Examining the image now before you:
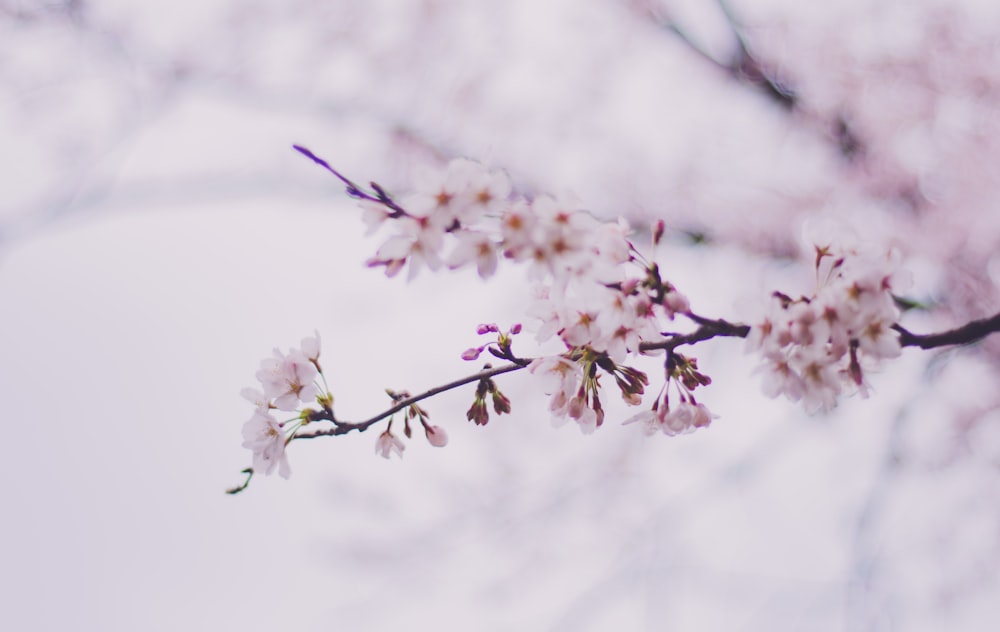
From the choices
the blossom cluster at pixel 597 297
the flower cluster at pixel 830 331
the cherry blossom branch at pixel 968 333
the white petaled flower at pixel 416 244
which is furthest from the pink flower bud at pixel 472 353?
the cherry blossom branch at pixel 968 333

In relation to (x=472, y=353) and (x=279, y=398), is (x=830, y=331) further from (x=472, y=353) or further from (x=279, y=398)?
(x=279, y=398)

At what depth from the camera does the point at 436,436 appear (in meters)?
1.28

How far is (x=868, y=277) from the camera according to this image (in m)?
0.94

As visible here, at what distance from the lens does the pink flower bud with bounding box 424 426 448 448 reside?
1275 mm

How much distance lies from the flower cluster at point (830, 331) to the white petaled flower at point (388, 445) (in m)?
0.74

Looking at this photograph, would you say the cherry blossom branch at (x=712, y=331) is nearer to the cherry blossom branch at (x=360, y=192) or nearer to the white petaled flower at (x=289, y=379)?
the cherry blossom branch at (x=360, y=192)

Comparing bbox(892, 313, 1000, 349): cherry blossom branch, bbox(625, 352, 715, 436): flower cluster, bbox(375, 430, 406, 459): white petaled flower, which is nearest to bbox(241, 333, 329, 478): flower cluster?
bbox(375, 430, 406, 459): white petaled flower

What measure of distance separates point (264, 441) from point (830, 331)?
3.48 ft

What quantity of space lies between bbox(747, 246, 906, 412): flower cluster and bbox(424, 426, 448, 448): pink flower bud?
65cm

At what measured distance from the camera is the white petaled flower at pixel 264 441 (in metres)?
1.20

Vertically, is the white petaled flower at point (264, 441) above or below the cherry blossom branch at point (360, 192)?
below

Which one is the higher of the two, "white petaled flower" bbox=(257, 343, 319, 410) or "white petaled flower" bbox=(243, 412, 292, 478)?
"white petaled flower" bbox=(257, 343, 319, 410)

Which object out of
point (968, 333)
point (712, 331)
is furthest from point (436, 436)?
point (968, 333)

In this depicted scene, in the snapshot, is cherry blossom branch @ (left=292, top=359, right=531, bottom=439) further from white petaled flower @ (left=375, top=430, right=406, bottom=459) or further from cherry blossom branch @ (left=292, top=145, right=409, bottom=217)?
cherry blossom branch @ (left=292, top=145, right=409, bottom=217)
